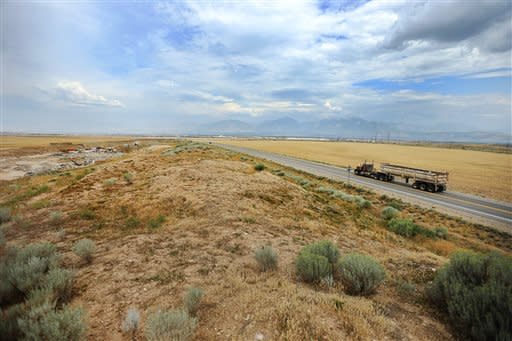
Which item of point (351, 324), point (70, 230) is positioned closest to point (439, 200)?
point (351, 324)

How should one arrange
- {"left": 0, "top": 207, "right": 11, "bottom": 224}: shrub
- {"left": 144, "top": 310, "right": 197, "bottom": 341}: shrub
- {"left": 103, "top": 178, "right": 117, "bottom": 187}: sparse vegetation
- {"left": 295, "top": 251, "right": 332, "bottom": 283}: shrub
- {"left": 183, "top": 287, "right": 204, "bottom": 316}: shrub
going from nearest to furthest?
{"left": 144, "top": 310, "right": 197, "bottom": 341}: shrub → {"left": 183, "top": 287, "right": 204, "bottom": 316}: shrub → {"left": 295, "top": 251, "right": 332, "bottom": 283}: shrub → {"left": 0, "top": 207, "right": 11, "bottom": 224}: shrub → {"left": 103, "top": 178, "right": 117, "bottom": 187}: sparse vegetation

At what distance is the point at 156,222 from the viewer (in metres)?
8.45

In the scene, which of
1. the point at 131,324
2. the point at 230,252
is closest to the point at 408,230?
the point at 230,252

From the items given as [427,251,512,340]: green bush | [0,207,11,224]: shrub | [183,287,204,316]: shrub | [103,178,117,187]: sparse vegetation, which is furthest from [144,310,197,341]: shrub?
[103,178,117,187]: sparse vegetation

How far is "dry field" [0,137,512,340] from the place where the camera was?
3.39 meters

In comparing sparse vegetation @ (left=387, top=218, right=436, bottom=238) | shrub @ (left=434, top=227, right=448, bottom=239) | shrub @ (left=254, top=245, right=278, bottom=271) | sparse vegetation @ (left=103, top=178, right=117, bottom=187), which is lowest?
shrub @ (left=434, top=227, right=448, bottom=239)

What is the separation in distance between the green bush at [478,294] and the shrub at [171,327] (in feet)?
12.3

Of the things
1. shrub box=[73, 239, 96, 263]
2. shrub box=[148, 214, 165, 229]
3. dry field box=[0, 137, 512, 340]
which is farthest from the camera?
shrub box=[148, 214, 165, 229]

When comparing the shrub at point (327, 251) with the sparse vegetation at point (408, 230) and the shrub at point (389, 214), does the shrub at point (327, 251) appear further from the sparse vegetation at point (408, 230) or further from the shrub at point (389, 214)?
the shrub at point (389, 214)

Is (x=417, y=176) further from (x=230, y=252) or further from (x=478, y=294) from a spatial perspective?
(x=230, y=252)

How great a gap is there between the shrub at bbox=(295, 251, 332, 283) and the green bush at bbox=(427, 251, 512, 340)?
1.83m

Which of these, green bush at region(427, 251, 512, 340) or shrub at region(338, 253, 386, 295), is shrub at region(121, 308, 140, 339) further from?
green bush at region(427, 251, 512, 340)

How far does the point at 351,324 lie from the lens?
3.23 metres

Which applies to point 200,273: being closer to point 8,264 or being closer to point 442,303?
point 8,264
